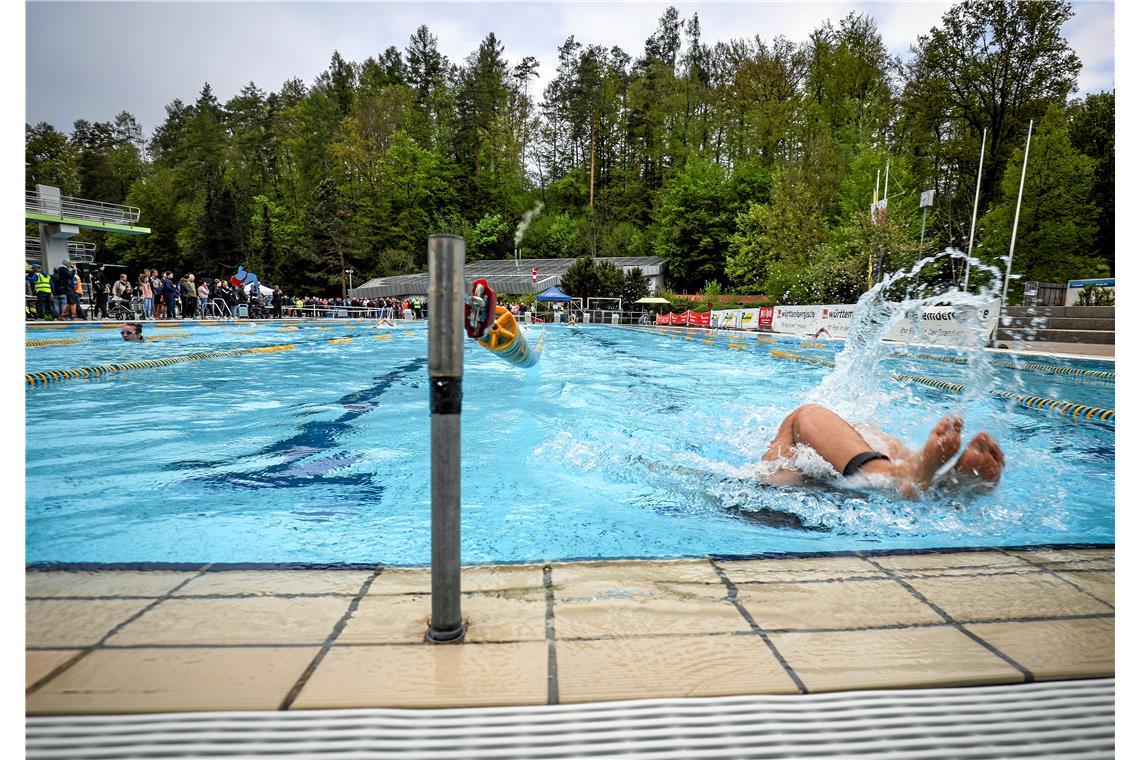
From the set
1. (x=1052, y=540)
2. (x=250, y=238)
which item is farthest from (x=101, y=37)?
(x=250, y=238)

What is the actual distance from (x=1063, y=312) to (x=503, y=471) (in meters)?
Result: 15.5

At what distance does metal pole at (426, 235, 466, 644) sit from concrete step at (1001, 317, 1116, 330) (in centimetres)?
1496

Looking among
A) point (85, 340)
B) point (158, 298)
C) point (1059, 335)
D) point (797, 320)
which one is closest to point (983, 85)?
point (797, 320)

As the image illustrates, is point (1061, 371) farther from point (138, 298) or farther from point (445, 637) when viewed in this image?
point (138, 298)

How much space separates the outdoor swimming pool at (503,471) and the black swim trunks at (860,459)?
0.18m

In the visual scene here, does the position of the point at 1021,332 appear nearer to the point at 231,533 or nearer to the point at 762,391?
the point at 762,391

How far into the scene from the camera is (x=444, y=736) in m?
1.03

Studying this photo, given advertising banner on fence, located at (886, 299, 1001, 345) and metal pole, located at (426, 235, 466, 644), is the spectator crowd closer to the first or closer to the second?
metal pole, located at (426, 235, 466, 644)

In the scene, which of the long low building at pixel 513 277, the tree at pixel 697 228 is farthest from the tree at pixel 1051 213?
the long low building at pixel 513 277

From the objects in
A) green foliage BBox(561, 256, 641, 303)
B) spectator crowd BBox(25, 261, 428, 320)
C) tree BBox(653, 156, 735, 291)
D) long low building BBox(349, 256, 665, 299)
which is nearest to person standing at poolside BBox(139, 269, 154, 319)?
spectator crowd BBox(25, 261, 428, 320)

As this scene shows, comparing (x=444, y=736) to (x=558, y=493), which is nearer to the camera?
(x=444, y=736)

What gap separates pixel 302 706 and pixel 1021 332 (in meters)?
16.3

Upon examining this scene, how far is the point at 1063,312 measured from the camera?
13258 mm

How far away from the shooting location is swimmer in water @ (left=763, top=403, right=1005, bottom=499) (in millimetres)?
2217
